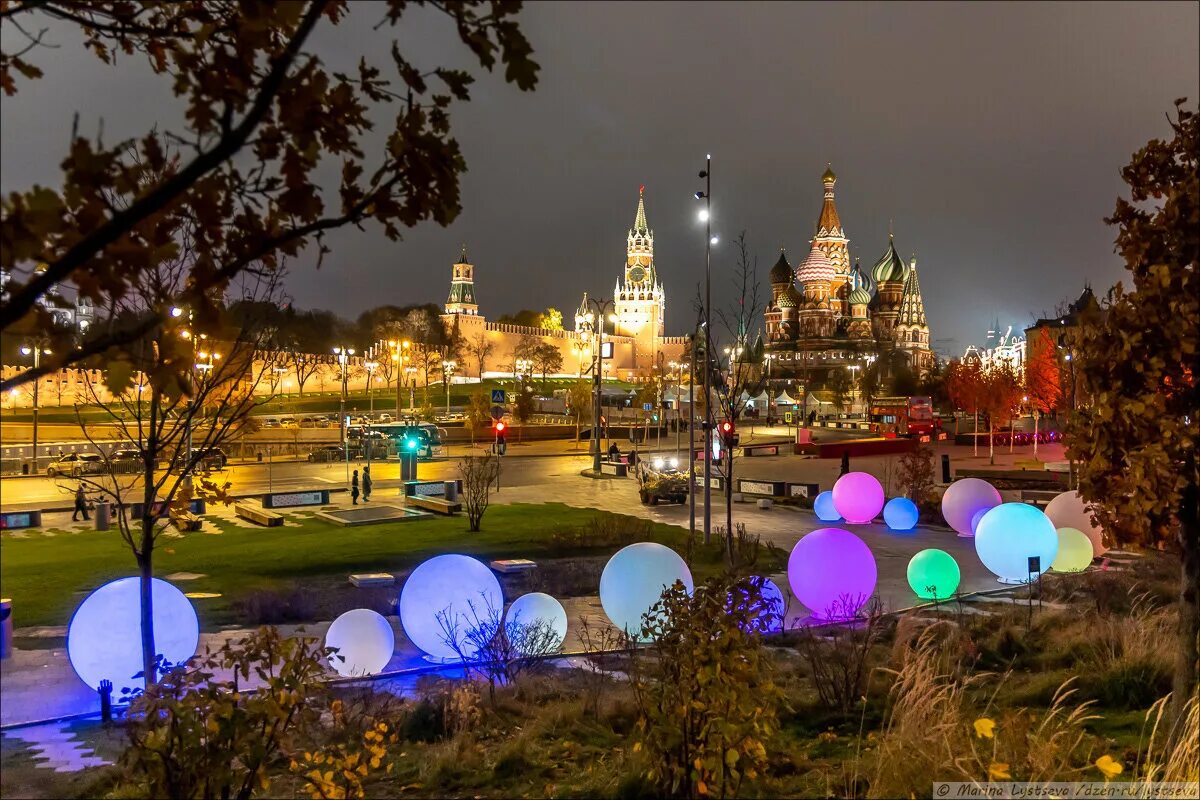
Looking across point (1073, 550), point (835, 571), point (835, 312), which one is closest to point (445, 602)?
point (835, 571)

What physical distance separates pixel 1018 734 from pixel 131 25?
582cm

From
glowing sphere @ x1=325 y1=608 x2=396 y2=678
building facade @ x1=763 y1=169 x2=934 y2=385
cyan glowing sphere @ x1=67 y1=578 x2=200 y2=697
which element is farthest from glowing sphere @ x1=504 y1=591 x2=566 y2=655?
building facade @ x1=763 y1=169 x2=934 y2=385

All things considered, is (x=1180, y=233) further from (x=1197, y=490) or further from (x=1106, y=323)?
(x=1197, y=490)

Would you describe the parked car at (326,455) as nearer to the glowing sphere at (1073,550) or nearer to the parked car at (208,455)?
the parked car at (208,455)

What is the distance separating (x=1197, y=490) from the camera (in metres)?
5.51

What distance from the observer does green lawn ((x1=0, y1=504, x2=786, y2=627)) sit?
12.9 metres

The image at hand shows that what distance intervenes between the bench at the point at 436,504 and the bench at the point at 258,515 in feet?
11.4

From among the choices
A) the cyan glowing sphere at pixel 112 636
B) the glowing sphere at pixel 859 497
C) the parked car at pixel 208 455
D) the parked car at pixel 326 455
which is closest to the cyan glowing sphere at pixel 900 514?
the glowing sphere at pixel 859 497

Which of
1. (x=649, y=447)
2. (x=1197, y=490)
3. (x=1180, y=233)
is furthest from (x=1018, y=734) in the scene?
(x=649, y=447)

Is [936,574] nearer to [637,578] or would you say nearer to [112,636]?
[637,578]

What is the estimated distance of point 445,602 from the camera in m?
9.22

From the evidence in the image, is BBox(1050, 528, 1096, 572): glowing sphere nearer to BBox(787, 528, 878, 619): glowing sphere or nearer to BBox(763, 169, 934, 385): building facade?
BBox(787, 528, 878, 619): glowing sphere

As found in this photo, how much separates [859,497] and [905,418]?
138ft

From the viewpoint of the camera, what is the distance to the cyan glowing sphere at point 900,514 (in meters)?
19.5
